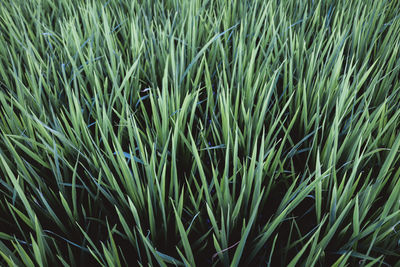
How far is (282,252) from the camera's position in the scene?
44 centimetres

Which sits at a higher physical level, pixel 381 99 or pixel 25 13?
pixel 25 13

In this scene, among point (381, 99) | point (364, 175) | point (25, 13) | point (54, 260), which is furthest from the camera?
point (25, 13)

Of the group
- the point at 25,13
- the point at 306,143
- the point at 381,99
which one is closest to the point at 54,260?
the point at 306,143

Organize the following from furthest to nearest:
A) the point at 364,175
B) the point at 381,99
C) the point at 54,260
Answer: the point at 381,99
the point at 364,175
the point at 54,260

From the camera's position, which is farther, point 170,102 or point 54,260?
point 170,102

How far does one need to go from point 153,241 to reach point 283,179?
23 cm

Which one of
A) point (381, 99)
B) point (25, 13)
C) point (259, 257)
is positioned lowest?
point (259, 257)

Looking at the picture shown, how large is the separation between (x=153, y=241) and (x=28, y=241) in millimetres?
192

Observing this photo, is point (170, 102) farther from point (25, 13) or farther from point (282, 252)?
point (25, 13)

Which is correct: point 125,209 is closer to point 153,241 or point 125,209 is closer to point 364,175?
point 153,241

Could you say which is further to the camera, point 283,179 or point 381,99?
point 381,99

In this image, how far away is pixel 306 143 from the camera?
0.58 metres

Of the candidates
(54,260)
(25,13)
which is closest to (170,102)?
(54,260)

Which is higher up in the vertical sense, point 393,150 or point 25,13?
point 25,13
